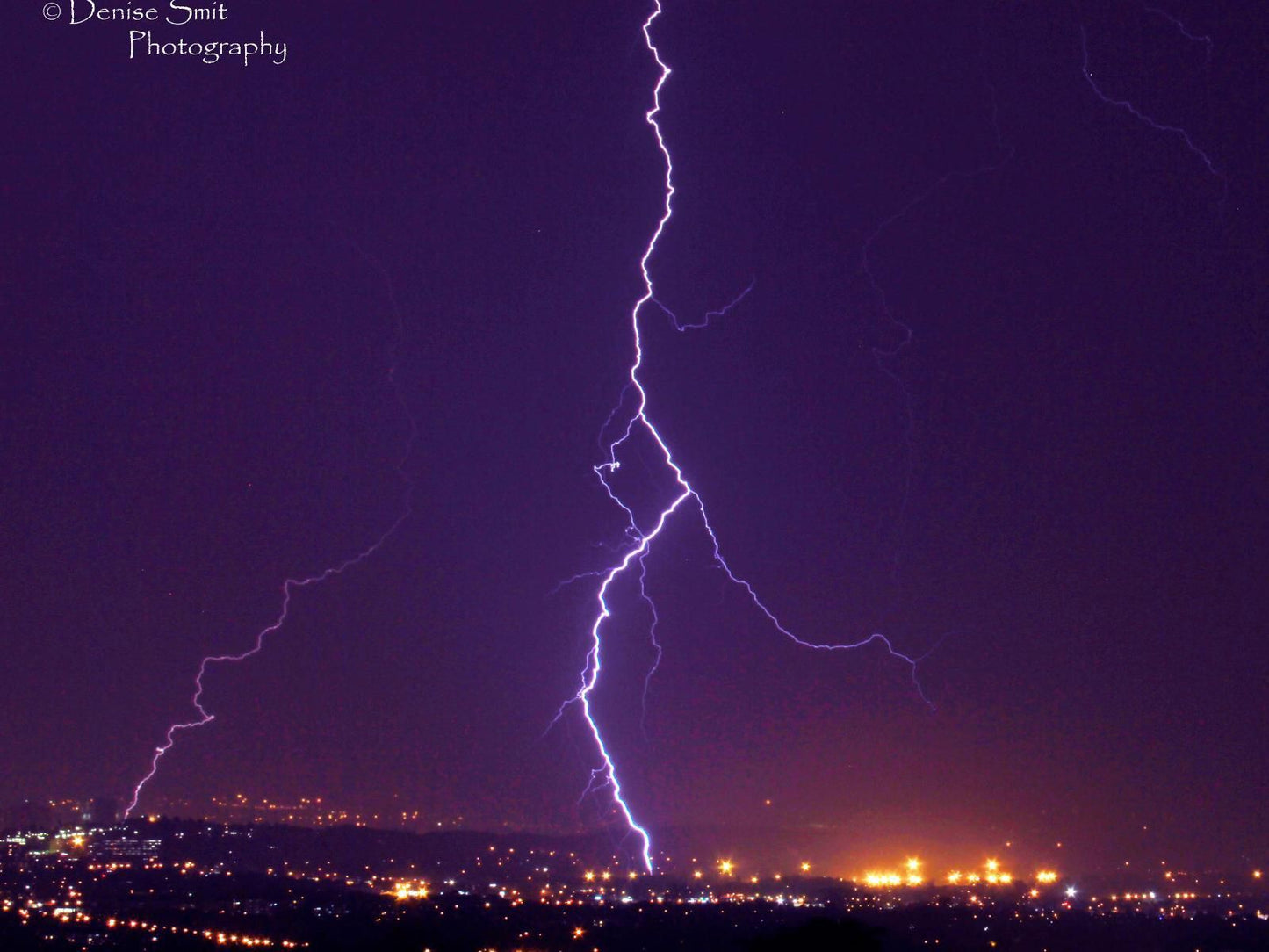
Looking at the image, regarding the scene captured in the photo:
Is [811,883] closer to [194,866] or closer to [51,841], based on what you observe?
[194,866]

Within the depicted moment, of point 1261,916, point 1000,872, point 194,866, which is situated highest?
point 194,866

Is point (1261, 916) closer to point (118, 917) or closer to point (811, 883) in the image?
point (811, 883)

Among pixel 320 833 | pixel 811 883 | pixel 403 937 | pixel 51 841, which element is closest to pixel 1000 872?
pixel 811 883

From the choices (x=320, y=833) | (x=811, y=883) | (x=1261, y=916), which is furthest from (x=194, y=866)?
(x=1261, y=916)

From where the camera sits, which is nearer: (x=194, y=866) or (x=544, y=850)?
(x=194, y=866)

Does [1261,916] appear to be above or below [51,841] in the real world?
below

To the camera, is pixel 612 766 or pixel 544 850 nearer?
pixel 612 766

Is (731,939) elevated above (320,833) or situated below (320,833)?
below

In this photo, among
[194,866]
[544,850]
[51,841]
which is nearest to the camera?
[194,866]

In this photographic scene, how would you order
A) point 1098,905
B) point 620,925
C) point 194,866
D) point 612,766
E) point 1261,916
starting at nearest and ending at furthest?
point 612,766 → point 620,925 → point 1261,916 → point 1098,905 → point 194,866
